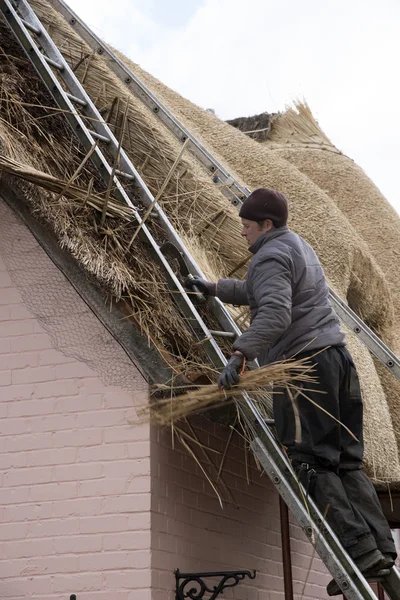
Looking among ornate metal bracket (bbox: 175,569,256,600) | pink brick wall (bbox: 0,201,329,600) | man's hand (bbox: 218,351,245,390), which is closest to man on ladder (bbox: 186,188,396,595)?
man's hand (bbox: 218,351,245,390)

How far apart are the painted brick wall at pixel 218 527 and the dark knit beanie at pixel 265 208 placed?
116cm

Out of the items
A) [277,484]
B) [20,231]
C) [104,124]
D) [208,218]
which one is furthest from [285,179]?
[277,484]

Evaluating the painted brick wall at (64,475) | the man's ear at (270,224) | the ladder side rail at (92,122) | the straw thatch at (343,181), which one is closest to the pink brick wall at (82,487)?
the painted brick wall at (64,475)

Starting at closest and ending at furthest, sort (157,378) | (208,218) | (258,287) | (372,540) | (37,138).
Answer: (372,540) → (258,287) → (157,378) → (37,138) → (208,218)

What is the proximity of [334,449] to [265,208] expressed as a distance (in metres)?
1.15

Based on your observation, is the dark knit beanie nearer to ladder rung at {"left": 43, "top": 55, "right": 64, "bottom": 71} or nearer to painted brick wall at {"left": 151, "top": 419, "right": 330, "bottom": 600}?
painted brick wall at {"left": 151, "top": 419, "right": 330, "bottom": 600}

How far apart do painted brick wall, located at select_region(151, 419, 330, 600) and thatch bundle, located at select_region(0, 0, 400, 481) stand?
652 mm

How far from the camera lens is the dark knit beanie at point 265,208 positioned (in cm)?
459

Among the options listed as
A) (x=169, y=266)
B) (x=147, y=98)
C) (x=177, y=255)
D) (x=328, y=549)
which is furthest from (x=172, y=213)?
(x=328, y=549)

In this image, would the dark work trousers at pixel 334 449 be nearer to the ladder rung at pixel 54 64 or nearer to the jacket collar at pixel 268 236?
the jacket collar at pixel 268 236

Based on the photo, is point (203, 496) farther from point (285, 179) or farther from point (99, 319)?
point (285, 179)

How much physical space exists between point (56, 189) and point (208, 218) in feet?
4.29

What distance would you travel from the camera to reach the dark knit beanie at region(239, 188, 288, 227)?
4.59m

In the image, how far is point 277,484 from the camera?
4.30m
